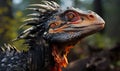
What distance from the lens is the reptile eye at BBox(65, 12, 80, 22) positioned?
6.68m

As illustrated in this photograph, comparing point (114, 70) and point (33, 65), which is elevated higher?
point (33, 65)

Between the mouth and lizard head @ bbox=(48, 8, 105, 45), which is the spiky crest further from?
the mouth

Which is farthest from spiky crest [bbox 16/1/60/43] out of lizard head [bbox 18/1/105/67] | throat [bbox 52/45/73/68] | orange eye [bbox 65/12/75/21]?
throat [bbox 52/45/73/68]

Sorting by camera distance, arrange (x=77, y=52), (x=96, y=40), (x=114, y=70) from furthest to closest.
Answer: (x=96, y=40), (x=77, y=52), (x=114, y=70)

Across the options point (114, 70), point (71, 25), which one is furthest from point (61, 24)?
point (114, 70)

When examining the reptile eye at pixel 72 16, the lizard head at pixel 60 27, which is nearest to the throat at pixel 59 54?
the lizard head at pixel 60 27

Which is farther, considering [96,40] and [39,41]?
[96,40]

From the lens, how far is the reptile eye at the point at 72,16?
21.9 feet

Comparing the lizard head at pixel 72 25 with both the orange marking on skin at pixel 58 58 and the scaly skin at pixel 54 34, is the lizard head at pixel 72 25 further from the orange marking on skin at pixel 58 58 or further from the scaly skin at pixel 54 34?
the orange marking on skin at pixel 58 58

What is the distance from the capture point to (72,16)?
6.71 metres

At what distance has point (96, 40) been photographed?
2042cm

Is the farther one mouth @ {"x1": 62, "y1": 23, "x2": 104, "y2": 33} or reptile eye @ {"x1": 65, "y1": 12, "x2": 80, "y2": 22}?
reptile eye @ {"x1": 65, "y1": 12, "x2": 80, "y2": 22}

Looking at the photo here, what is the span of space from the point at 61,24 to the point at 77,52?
9765 millimetres

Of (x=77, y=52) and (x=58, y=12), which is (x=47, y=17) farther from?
(x=77, y=52)
